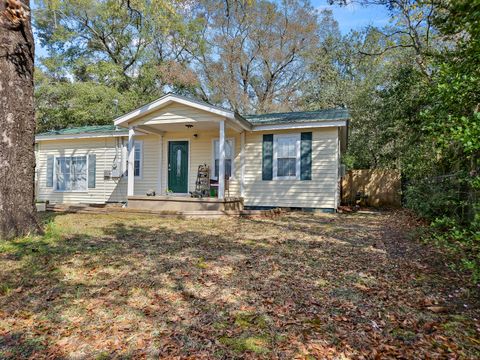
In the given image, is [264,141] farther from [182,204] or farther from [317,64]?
[317,64]

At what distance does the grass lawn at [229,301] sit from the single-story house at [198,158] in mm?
4637


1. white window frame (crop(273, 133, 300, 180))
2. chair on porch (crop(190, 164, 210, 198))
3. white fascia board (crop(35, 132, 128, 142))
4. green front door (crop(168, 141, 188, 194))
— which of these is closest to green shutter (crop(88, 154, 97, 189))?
white fascia board (crop(35, 132, 128, 142))

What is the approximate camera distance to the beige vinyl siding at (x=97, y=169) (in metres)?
12.5

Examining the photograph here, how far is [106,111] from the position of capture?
19.2 metres

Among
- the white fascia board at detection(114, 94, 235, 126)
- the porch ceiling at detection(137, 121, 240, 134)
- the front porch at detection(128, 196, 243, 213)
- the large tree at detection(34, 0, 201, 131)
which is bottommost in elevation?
the front porch at detection(128, 196, 243, 213)

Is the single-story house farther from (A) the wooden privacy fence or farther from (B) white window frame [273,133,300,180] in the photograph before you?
(A) the wooden privacy fence

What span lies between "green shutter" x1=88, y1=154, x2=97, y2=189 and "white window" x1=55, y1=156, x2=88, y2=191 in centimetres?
21

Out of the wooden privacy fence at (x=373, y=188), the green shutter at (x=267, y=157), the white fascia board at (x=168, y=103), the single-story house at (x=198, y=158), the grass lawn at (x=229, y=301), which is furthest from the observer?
the wooden privacy fence at (x=373, y=188)

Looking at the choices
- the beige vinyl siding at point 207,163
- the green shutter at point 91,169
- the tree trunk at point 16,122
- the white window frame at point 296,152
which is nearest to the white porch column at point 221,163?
the beige vinyl siding at point 207,163

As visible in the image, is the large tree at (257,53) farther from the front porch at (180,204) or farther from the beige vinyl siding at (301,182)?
the front porch at (180,204)

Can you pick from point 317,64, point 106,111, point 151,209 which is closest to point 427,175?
point 151,209

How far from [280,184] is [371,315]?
7.61 metres

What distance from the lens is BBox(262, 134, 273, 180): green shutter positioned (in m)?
10.3

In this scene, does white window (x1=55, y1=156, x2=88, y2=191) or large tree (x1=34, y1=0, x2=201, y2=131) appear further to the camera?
large tree (x1=34, y1=0, x2=201, y2=131)
